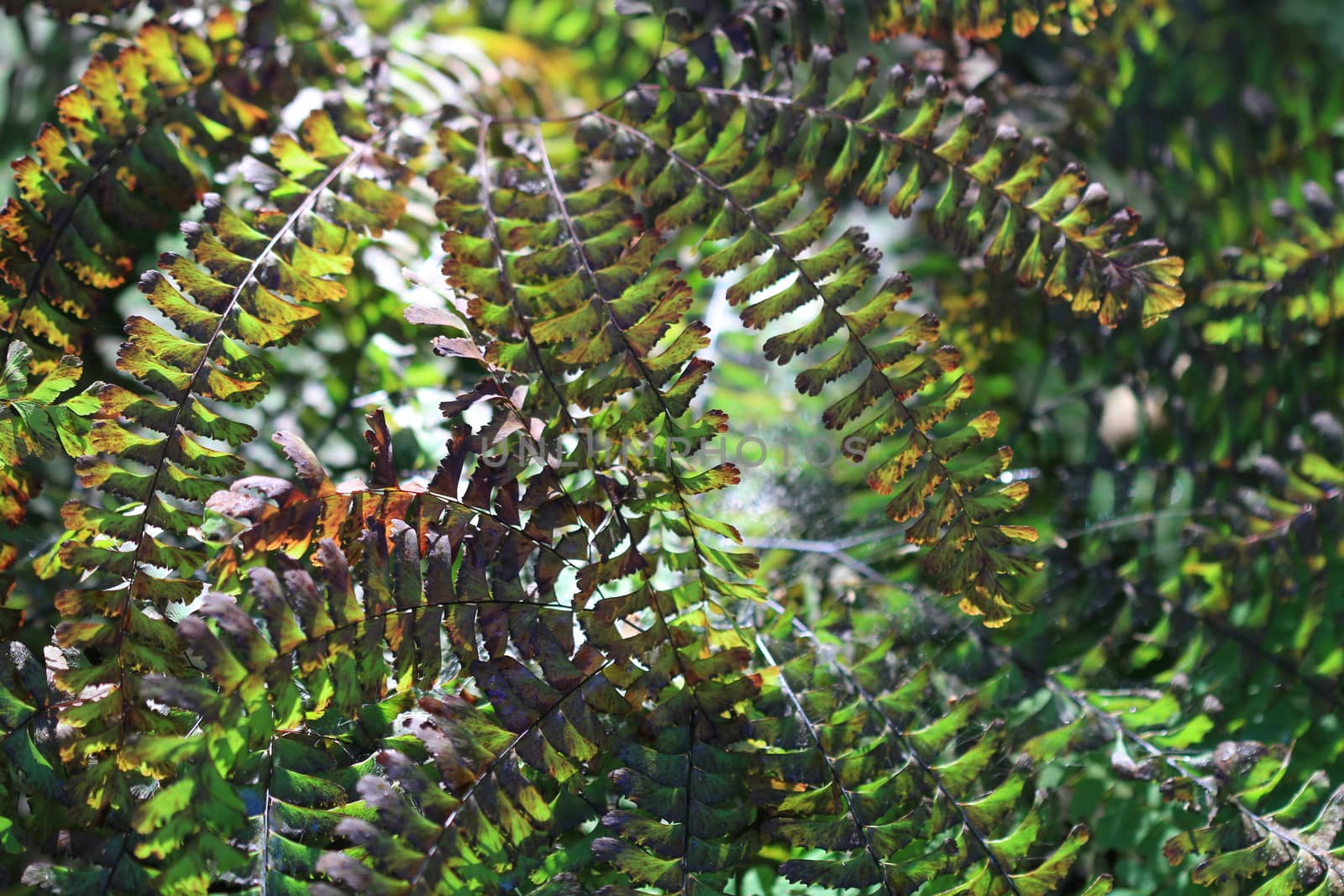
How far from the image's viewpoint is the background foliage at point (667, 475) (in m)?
0.60

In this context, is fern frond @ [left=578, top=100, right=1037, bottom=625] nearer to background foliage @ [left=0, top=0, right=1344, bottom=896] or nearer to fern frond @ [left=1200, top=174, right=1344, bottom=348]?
background foliage @ [left=0, top=0, right=1344, bottom=896]

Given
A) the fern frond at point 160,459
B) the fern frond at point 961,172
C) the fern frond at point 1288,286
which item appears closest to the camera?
the fern frond at point 160,459

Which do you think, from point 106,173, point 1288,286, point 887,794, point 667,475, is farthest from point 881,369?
point 106,173

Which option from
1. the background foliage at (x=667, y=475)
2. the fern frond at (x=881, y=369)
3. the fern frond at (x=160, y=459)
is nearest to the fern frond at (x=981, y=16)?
the background foliage at (x=667, y=475)

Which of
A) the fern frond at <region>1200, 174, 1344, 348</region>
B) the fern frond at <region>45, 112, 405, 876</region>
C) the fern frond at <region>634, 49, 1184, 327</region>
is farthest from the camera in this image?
the fern frond at <region>1200, 174, 1344, 348</region>

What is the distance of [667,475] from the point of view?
686mm

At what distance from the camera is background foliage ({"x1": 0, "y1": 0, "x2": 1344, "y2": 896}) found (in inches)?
23.8

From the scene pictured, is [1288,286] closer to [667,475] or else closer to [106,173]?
[667,475]

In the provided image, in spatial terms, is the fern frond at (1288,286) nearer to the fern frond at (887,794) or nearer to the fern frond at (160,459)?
the fern frond at (887,794)

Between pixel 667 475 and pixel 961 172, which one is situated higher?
pixel 961 172

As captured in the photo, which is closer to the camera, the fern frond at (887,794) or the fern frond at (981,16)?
the fern frond at (887,794)

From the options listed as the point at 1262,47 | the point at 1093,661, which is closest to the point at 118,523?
the point at 1093,661

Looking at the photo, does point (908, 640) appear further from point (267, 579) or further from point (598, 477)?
point (267, 579)

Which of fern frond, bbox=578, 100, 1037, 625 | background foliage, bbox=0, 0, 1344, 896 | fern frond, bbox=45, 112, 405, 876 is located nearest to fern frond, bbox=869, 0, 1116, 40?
background foliage, bbox=0, 0, 1344, 896
